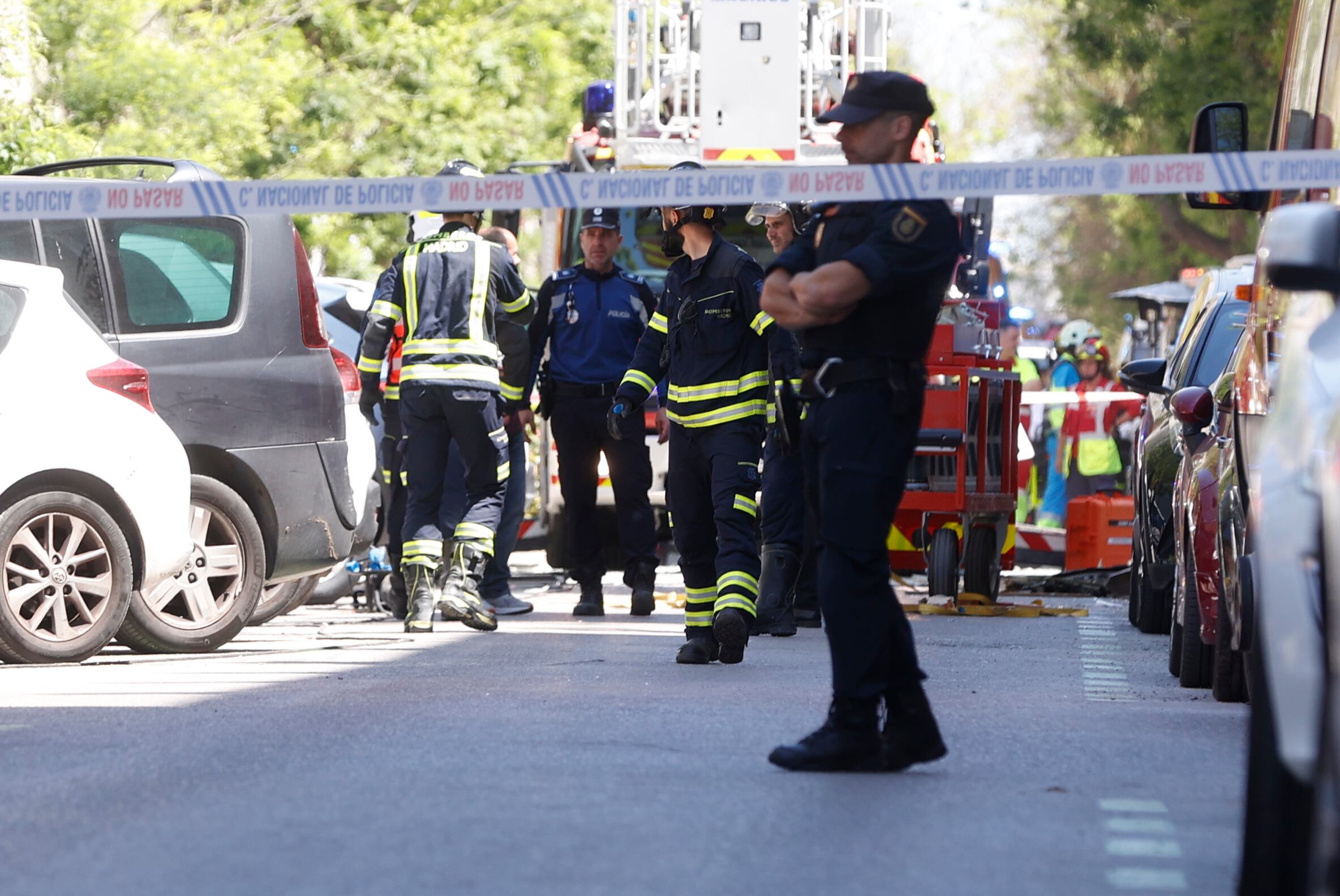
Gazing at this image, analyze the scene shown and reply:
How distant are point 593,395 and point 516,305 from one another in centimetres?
152

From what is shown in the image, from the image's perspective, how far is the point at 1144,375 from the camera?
11.4 meters

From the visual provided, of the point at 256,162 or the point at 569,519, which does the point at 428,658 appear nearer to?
the point at 569,519

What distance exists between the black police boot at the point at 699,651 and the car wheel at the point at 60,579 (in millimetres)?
2236

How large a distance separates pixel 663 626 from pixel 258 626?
2.13m

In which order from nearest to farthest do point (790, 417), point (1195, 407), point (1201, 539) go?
point (790, 417), point (1201, 539), point (1195, 407)

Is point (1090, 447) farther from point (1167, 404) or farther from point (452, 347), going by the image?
point (452, 347)

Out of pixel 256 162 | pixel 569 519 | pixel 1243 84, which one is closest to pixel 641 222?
pixel 569 519

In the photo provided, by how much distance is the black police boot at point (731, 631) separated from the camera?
952 centimetres

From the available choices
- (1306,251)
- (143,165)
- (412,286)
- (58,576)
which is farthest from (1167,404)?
(1306,251)

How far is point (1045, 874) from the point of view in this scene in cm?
498

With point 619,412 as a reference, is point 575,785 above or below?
below

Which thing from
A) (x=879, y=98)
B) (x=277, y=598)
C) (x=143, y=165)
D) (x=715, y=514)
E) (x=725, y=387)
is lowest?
(x=277, y=598)

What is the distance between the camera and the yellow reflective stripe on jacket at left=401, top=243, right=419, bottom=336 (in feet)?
37.0

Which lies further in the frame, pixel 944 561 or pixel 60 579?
pixel 944 561
